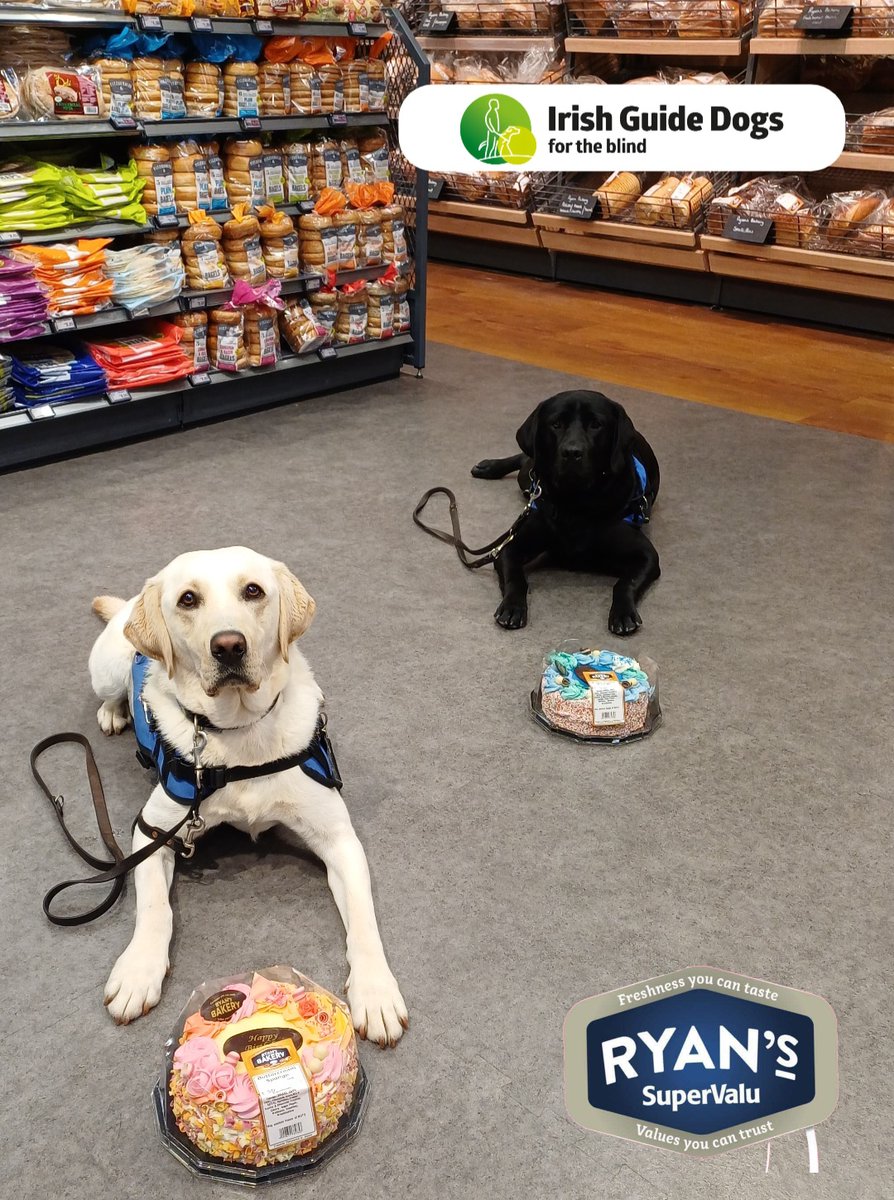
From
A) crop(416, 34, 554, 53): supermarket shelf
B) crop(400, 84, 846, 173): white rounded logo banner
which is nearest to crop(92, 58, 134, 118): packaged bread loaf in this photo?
crop(400, 84, 846, 173): white rounded logo banner

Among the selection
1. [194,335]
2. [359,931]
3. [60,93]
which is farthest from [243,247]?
[359,931]

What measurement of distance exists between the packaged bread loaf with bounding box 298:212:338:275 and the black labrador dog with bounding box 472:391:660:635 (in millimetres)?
1850

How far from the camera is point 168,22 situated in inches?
151

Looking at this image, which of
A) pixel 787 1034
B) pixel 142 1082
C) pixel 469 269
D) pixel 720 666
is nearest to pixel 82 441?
pixel 720 666

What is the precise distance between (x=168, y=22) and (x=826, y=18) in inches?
139

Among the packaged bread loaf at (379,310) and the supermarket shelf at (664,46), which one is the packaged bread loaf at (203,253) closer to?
the packaged bread loaf at (379,310)

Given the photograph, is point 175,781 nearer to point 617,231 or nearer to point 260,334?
point 260,334

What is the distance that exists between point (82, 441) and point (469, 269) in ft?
14.2

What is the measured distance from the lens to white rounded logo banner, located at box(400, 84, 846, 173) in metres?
5.84

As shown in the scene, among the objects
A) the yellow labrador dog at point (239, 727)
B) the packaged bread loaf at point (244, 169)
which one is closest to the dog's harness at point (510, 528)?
the yellow labrador dog at point (239, 727)

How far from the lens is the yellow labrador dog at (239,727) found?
69.3 inches

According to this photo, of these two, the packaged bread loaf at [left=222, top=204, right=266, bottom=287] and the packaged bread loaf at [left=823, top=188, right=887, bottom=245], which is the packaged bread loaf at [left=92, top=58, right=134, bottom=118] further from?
the packaged bread loaf at [left=823, top=188, right=887, bottom=245]

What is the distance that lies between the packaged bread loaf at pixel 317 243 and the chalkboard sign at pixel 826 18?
2910 millimetres

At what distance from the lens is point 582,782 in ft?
7.73
